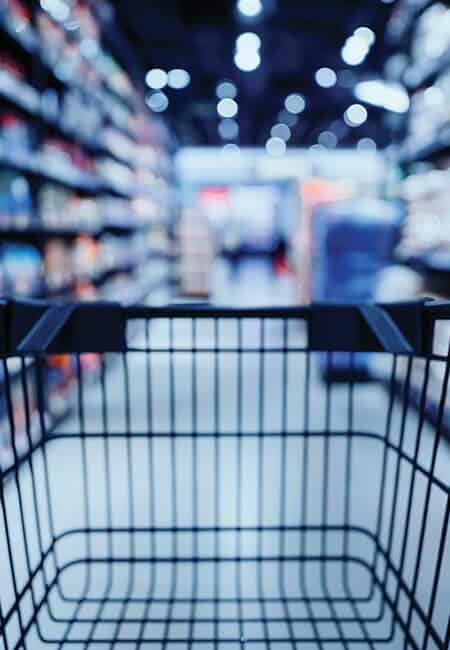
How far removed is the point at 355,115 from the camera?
1202cm

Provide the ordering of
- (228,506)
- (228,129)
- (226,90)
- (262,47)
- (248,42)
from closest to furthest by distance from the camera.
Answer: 1. (228,506)
2. (248,42)
3. (262,47)
4. (226,90)
5. (228,129)

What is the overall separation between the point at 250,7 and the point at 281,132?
1043 centimetres

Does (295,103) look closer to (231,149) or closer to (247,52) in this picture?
(247,52)

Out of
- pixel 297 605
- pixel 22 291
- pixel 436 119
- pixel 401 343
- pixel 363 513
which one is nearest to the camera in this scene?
pixel 401 343

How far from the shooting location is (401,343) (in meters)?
0.86

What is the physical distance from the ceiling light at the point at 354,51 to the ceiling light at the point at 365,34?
0.18 ft

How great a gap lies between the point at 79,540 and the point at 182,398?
185cm

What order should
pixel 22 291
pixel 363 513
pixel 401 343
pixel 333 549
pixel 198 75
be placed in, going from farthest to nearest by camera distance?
1. pixel 198 75
2. pixel 22 291
3. pixel 363 513
4. pixel 333 549
5. pixel 401 343

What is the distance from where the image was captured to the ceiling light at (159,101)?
965 cm

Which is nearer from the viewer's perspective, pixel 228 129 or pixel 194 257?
pixel 194 257

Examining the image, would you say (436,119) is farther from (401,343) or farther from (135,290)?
(135,290)

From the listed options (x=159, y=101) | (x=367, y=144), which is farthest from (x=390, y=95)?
(x=367, y=144)

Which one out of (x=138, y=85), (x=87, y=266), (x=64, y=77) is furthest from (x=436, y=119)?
(x=138, y=85)

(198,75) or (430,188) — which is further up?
(198,75)
